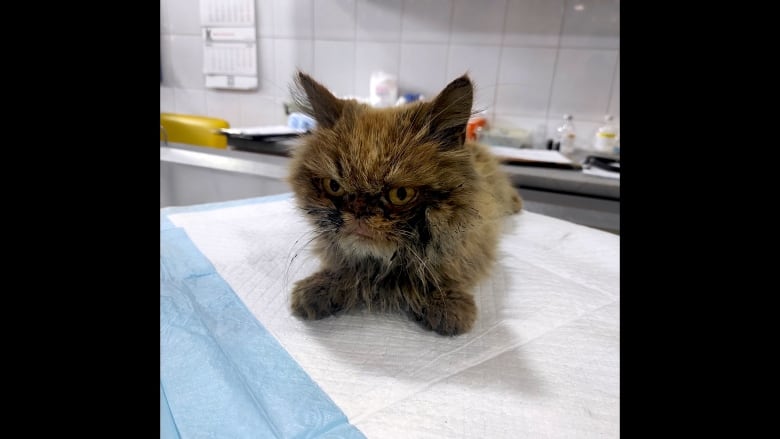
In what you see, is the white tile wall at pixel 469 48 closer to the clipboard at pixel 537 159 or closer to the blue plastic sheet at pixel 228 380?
the clipboard at pixel 537 159

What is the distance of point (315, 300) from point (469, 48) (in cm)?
169

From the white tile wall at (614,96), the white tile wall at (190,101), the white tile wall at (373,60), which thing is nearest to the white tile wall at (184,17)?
the white tile wall at (190,101)

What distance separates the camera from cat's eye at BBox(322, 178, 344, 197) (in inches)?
24.8

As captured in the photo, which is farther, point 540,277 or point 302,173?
point 540,277

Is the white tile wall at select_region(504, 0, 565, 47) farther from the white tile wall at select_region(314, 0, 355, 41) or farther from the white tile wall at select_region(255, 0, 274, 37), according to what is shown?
the white tile wall at select_region(255, 0, 274, 37)

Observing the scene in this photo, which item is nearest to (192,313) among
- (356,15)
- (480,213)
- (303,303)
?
(303,303)

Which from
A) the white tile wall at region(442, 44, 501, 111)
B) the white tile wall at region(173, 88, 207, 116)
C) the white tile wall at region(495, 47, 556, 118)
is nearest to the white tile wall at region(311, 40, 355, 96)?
the white tile wall at region(442, 44, 501, 111)

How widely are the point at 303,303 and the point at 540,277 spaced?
539 millimetres

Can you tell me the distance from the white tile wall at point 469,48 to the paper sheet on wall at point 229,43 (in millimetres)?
65

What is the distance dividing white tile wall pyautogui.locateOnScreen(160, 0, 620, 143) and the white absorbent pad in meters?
1.17

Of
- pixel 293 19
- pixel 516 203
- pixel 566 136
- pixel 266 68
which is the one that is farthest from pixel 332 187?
pixel 266 68

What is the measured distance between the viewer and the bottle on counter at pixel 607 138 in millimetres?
1834
